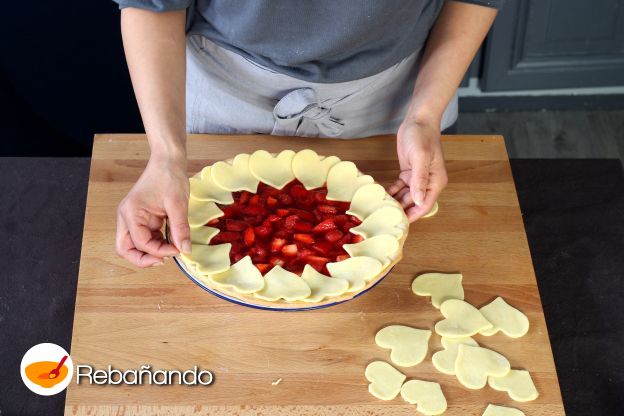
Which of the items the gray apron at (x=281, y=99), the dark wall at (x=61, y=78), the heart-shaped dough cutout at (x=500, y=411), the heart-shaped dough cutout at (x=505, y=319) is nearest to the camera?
the heart-shaped dough cutout at (x=500, y=411)

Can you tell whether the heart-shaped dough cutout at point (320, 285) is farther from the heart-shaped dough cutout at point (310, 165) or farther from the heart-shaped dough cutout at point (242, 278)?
the heart-shaped dough cutout at point (310, 165)

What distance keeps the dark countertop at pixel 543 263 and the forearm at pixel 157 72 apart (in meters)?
0.40

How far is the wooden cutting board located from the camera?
3.81 ft

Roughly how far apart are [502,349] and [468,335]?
0.06 m

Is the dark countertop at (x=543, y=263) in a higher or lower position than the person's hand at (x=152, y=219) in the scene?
lower

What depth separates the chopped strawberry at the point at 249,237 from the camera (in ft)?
Answer: 4.25

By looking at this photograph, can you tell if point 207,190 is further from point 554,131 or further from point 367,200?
point 554,131

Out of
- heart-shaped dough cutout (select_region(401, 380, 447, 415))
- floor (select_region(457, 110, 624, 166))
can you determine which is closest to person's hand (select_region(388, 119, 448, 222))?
heart-shaped dough cutout (select_region(401, 380, 447, 415))

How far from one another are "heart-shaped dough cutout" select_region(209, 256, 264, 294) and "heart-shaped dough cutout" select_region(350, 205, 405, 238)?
0.20 metres

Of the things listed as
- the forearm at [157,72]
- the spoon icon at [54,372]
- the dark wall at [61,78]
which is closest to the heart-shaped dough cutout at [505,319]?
the forearm at [157,72]

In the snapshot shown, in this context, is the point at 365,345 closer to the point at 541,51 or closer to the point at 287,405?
the point at 287,405

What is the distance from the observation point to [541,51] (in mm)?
2799

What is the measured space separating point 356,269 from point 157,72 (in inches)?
19.2

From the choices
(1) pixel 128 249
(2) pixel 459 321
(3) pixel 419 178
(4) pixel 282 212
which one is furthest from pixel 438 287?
(1) pixel 128 249
